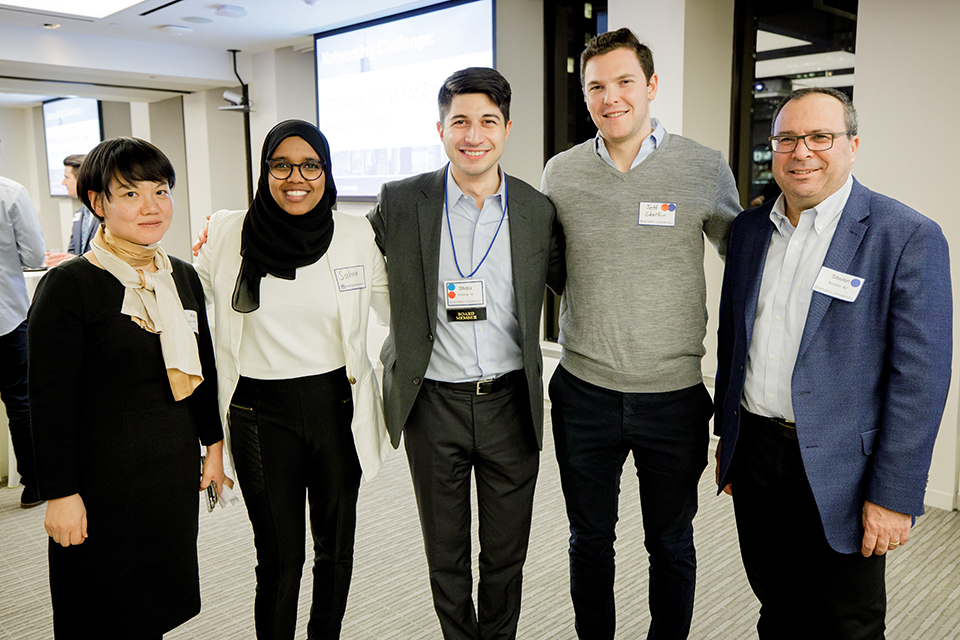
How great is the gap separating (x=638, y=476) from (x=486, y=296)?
715mm

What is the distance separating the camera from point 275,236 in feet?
6.11

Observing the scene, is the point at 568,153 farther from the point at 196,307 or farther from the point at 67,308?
the point at 67,308

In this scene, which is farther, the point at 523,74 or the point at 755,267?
the point at 523,74

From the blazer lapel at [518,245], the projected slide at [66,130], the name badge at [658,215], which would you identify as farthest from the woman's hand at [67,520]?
the projected slide at [66,130]

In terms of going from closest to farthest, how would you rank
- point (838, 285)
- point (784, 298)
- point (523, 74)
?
point (838, 285) → point (784, 298) → point (523, 74)

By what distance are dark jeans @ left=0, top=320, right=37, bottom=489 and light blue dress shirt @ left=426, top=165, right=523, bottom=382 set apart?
9.25ft

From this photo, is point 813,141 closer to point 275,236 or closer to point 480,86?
point 480,86

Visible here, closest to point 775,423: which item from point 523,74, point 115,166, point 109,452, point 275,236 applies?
point 275,236

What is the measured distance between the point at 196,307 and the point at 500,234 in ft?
2.82

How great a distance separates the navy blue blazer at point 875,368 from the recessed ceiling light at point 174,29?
6.53 m

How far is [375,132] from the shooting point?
6438mm

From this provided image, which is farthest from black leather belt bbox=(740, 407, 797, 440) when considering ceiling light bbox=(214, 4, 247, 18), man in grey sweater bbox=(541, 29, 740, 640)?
ceiling light bbox=(214, 4, 247, 18)

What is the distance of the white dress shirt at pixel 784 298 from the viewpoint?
67.9 inches

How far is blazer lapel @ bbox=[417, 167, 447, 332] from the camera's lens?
1982mm
